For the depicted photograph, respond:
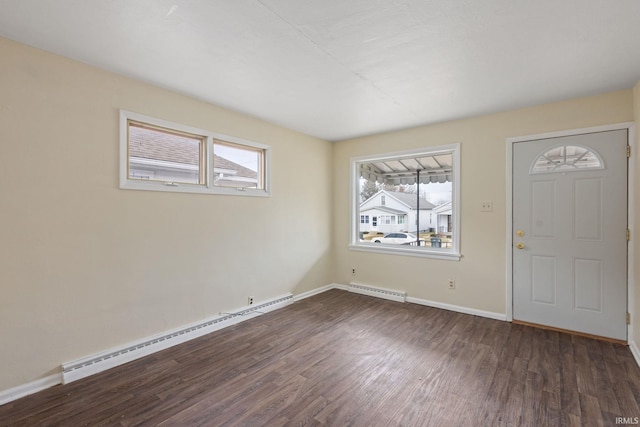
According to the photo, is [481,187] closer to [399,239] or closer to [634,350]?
[399,239]

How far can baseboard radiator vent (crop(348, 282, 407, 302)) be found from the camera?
4.23 metres

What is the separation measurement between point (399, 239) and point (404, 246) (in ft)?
0.51

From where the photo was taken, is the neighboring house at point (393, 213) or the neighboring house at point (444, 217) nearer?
the neighboring house at point (444, 217)

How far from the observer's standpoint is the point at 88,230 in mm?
2371

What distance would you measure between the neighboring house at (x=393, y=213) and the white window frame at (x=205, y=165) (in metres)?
1.81

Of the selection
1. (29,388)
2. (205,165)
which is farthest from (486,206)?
(29,388)

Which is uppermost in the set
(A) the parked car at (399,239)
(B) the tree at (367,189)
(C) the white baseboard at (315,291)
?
(B) the tree at (367,189)

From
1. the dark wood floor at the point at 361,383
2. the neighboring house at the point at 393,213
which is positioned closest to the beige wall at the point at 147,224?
the dark wood floor at the point at 361,383

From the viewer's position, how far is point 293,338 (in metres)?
3.05

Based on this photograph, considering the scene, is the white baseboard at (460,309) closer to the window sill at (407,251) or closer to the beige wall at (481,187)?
the beige wall at (481,187)

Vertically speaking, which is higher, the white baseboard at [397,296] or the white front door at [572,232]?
the white front door at [572,232]

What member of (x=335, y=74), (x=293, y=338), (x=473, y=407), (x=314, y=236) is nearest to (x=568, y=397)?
(x=473, y=407)

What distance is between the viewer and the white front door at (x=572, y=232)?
9.37 ft

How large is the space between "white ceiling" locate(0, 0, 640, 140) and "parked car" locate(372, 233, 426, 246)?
2016 millimetres
